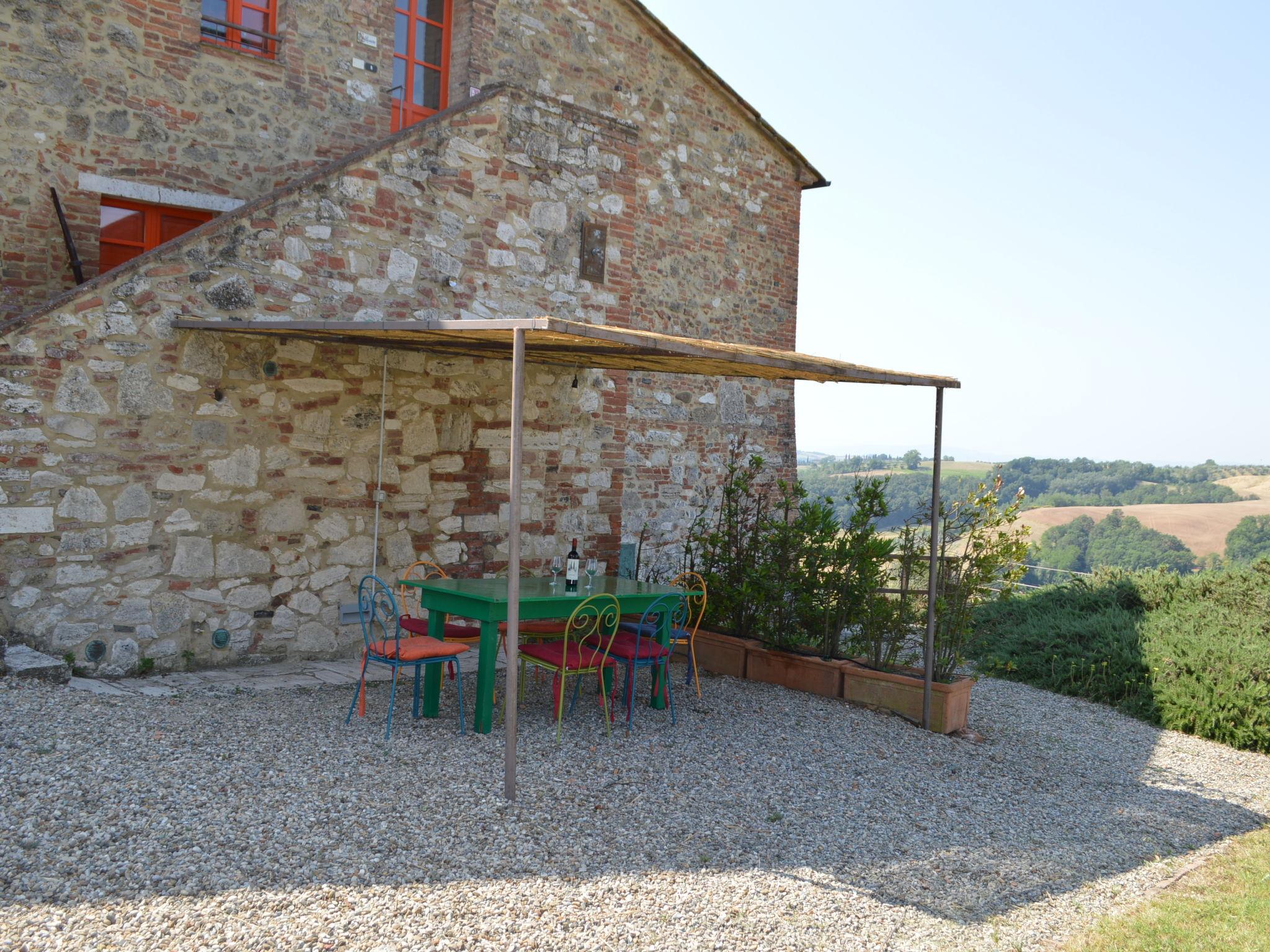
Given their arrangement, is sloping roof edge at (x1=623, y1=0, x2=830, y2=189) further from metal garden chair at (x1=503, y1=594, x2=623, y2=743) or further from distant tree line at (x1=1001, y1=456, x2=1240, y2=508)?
distant tree line at (x1=1001, y1=456, x2=1240, y2=508)

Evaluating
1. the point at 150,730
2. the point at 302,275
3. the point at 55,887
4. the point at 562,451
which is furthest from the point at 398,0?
the point at 55,887

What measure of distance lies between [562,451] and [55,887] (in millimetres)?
4817

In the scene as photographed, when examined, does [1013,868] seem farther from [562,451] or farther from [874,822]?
[562,451]

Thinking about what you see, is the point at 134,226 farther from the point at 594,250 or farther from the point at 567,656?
the point at 567,656

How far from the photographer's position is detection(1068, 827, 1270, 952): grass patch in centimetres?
342

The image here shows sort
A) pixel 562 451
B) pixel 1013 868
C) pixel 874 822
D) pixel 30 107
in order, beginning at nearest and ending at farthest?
pixel 1013 868 → pixel 874 822 → pixel 30 107 → pixel 562 451

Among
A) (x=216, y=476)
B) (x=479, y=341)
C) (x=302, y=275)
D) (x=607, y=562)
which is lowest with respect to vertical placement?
(x=607, y=562)

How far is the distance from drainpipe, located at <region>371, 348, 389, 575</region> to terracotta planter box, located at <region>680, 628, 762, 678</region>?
7.42 ft

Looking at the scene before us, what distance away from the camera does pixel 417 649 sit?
4.97 meters

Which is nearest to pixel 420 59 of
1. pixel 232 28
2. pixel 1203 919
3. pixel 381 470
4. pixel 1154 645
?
pixel 232 28

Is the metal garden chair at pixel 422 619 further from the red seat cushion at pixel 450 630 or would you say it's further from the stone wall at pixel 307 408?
the stone wall at pixel 307 408

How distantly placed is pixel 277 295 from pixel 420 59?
3626 mm

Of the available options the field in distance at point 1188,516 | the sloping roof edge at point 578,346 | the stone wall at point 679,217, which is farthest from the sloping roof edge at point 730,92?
the field in distance at point 1188,516

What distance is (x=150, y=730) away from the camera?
4492 mm
